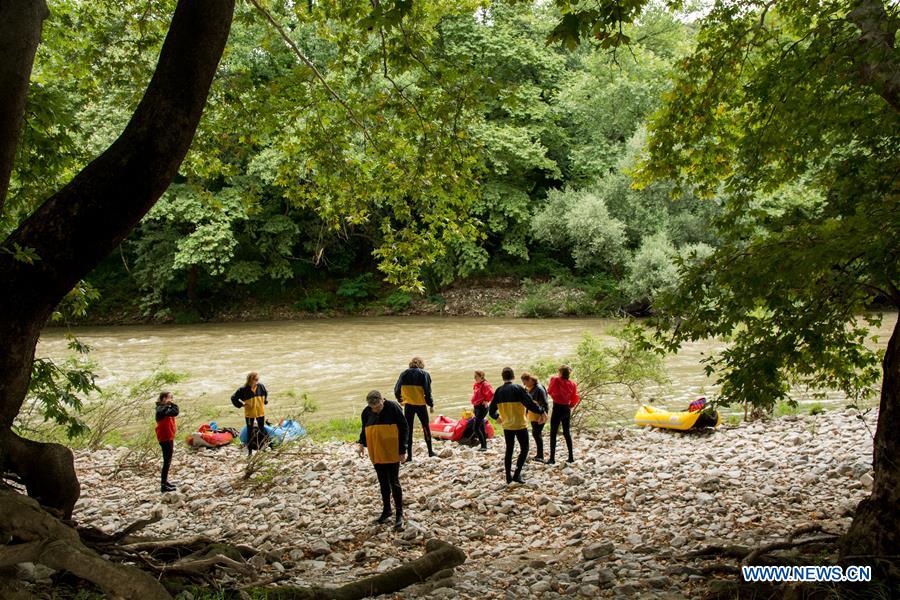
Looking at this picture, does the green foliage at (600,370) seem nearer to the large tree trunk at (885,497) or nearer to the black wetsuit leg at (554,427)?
the black wetsuit leg at (554,427)

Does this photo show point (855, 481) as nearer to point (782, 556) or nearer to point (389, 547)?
point (782, 556)

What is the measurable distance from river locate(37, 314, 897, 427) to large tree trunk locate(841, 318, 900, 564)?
26.5ft

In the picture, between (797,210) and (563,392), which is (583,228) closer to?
(563,392)

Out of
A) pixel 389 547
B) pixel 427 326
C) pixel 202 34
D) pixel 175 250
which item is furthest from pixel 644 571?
pixel 175 250

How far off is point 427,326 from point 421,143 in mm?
22269

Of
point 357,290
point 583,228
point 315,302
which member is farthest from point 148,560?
point 357,290

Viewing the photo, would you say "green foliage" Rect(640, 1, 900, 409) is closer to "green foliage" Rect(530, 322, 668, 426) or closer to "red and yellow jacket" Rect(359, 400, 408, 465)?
"red and yellow jacket" Rect(359, 400, 408, 465)

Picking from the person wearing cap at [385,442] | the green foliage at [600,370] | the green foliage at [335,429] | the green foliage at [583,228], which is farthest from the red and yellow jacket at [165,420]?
the green foliage at [583,228]

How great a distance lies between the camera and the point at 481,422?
12422mm

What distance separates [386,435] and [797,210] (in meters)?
5.27

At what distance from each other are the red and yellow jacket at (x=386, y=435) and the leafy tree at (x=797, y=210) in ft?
12.2

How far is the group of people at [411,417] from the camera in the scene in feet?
27.4

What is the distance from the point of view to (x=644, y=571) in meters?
5.79

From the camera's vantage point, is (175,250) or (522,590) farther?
(175,250)
